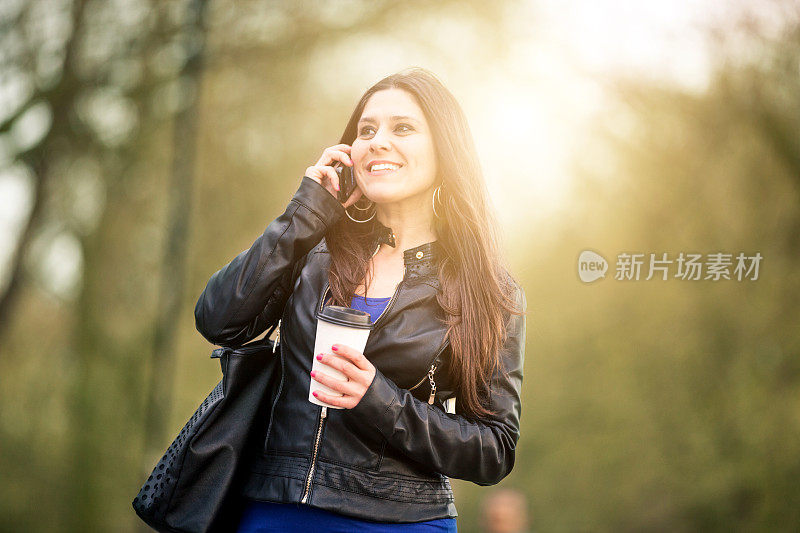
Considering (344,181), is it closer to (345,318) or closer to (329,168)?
(329,168)

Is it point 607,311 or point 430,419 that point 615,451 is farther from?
point 430,419

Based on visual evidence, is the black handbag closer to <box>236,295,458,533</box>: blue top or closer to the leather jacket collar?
<box>236,295,458,533</box>: blue top

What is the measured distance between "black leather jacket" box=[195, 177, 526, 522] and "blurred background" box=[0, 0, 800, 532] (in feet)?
19.4

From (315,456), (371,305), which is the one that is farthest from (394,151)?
(315,456)

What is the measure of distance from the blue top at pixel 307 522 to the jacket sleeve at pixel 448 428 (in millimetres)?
169

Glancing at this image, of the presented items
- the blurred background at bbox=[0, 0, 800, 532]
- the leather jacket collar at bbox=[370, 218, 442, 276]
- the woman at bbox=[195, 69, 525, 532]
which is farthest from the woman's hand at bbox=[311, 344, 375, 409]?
the blurred background at bbox=[0, 0, 800, 532]

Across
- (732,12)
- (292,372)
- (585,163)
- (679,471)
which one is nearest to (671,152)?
(585,163)

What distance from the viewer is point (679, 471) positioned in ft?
36.0

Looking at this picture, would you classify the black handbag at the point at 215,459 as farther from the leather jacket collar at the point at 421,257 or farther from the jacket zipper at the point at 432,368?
the leather jacket collar at the point at 421,257

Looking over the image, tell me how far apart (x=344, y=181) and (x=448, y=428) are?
2.69 feet

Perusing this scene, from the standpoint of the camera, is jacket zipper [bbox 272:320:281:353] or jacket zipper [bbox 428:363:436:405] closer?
jacket zipper [bbox 428:363:436:405]

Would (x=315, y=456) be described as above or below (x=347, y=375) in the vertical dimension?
below

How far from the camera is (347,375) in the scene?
2141 millimetres

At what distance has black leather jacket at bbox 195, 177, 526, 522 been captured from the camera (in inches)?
88.0
